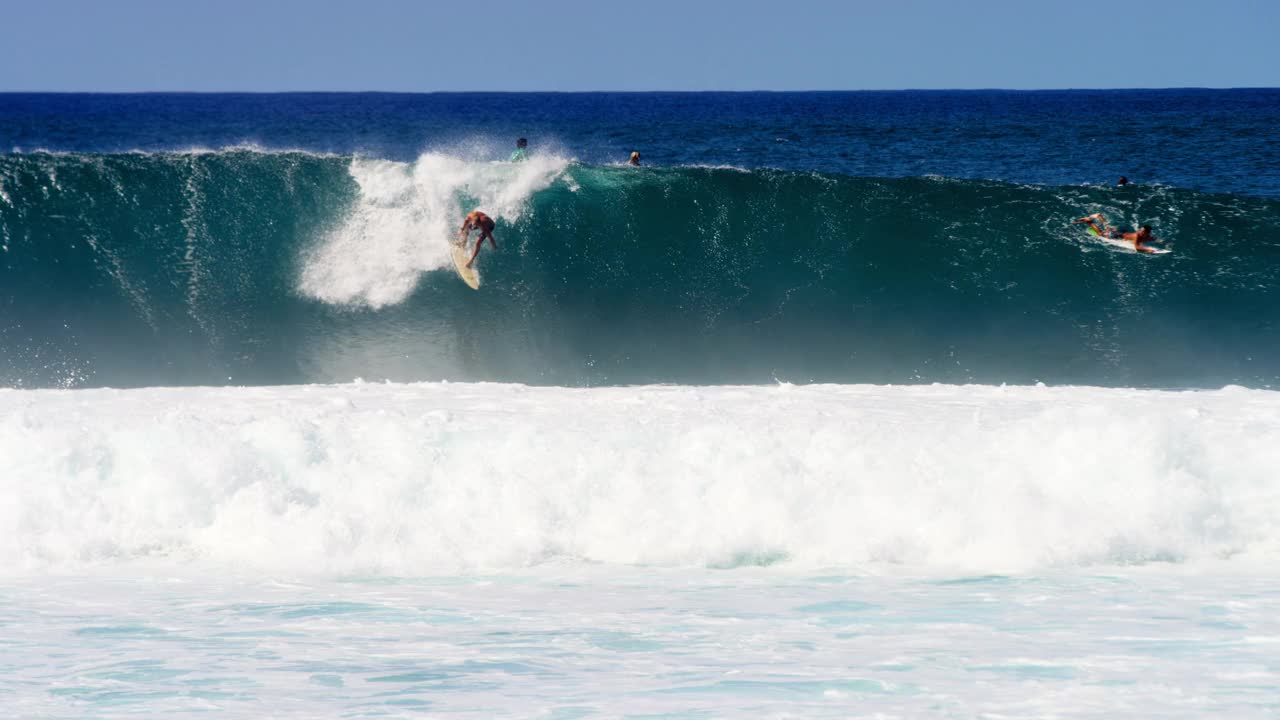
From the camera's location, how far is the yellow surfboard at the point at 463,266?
1483cm

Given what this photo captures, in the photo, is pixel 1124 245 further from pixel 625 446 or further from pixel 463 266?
pixel 625 446

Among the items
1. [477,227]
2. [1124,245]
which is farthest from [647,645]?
[1124,245]

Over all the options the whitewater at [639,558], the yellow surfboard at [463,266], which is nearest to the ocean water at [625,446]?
the whitewater at [639,558]

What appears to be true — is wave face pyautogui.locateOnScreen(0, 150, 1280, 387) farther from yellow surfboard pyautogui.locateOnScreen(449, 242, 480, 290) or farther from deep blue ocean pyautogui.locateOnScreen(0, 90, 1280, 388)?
yellow surfboard pyautogui.locateOnScreen(449, 242, 480, 290)

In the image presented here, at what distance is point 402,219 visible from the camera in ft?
50.0

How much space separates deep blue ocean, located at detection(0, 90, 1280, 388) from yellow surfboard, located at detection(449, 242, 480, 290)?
13cm

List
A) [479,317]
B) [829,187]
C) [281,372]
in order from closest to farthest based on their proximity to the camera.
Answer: [281,372], [479,317], [829,187]

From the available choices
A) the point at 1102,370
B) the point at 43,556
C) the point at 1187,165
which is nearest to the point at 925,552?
the point at 43,556

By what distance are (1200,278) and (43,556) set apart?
45.2 ft

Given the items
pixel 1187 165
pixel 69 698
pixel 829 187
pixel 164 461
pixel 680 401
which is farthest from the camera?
pixel 1187 165

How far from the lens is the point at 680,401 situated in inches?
393

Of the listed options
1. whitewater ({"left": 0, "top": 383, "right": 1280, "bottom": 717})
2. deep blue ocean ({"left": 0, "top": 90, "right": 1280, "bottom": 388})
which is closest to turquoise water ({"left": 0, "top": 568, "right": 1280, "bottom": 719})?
whitewater ({"left": 0, "top": 383, "right": 1280, "bottom": 717})

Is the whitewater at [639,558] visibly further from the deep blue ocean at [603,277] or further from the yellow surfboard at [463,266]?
the yellow surfboard at [463,266]

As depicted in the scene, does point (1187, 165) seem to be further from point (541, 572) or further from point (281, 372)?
point (541, 572)
